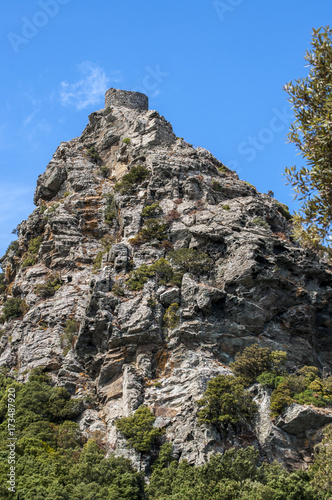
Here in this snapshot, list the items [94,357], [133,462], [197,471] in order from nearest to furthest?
[197,471], [133,462], [94,357]

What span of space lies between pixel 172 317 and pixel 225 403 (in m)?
9.15

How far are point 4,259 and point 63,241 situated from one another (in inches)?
622

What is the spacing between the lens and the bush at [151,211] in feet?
159

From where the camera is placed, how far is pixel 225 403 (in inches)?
1240

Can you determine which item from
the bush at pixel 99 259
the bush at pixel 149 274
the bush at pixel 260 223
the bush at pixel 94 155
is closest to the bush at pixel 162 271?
the bush at pixel 149 274

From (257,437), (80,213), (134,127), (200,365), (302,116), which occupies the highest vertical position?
(134,127)

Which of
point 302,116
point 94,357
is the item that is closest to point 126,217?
point 94,357

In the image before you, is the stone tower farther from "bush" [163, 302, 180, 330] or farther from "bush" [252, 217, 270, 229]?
"bush" [163, 302, 180, 330]

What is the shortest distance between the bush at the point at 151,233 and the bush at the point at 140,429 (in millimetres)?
17102

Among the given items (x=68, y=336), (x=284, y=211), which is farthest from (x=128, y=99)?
(x=68, y=336)

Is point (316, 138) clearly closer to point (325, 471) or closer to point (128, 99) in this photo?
point (325, 471)

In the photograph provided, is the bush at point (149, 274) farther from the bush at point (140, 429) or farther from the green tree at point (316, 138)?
the green tree at point (316, 138)

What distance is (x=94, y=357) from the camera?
3991cm

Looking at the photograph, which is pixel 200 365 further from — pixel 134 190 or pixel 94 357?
pixel 134 190
